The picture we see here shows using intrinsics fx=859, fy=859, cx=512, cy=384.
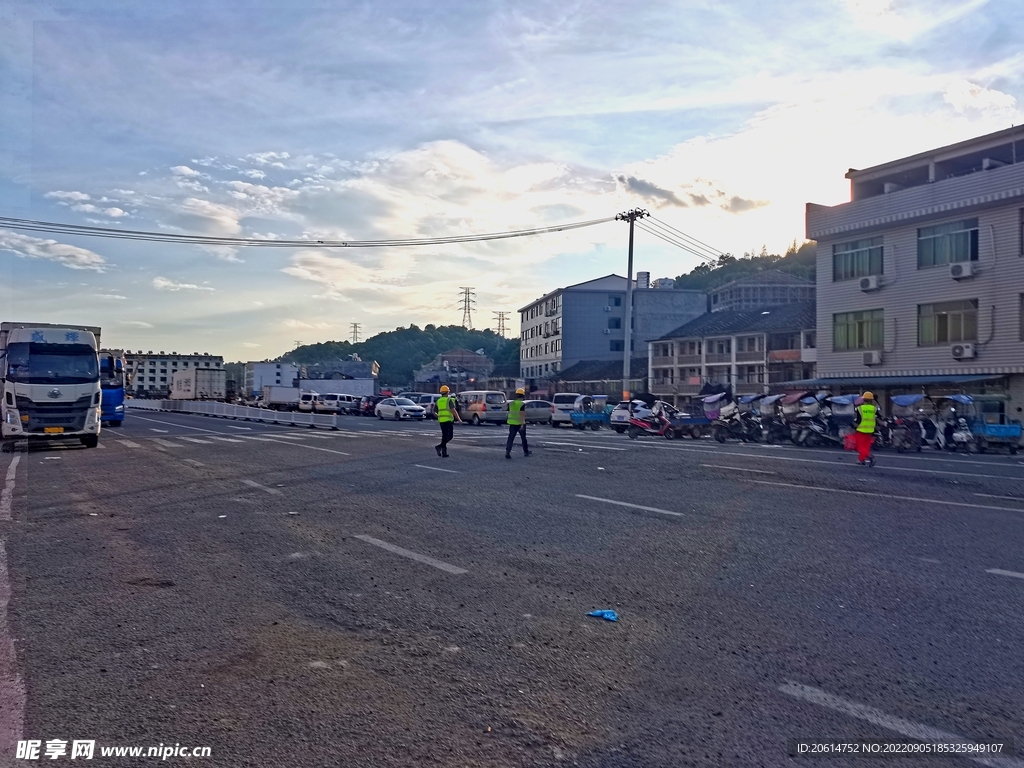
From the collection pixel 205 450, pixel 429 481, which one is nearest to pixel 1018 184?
pixel 429 481

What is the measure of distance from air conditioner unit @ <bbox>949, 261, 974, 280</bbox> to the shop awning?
4.18 m

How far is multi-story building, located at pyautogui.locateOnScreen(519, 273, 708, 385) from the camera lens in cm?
8356

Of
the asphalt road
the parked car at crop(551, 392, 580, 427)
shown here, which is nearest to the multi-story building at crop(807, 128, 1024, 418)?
the parked car at crop(551, 392, 580, 427)

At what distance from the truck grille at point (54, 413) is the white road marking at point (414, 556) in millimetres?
Result: 18232

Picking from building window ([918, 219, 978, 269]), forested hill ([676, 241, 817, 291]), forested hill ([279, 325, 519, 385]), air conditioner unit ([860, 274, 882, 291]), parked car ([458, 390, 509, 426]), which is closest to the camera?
building window ([918, 219, 978, 269])

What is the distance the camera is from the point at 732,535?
1062 centimetres

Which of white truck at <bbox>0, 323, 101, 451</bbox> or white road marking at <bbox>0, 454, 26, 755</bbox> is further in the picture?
white truck at <bbox>0, 323, 101, 451</bbox>

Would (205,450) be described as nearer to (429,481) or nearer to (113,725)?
(429,481)

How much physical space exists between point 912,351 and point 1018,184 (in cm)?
811

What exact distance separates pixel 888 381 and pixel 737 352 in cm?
2401

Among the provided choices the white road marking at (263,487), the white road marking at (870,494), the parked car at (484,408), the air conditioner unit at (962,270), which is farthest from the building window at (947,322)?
the white road marking at (263,487)

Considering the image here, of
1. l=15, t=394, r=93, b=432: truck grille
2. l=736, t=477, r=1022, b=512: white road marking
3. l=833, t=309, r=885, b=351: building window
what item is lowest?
l=736, t=477, r=1022, b=512: white road marking

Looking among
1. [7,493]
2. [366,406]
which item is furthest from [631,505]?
[366,406]

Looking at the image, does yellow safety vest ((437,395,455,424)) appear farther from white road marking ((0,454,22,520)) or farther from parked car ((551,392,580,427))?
parked car ((551,392,580,427))
